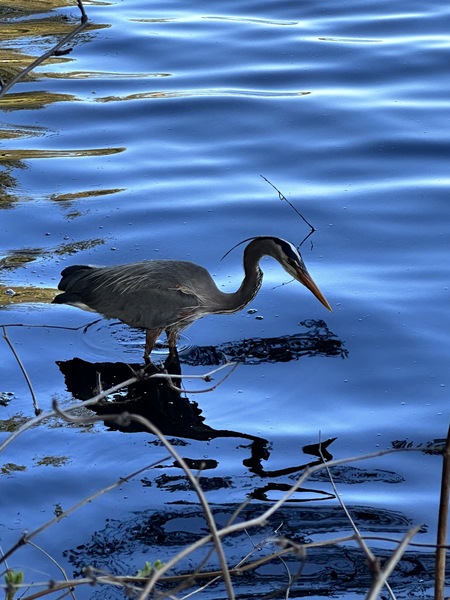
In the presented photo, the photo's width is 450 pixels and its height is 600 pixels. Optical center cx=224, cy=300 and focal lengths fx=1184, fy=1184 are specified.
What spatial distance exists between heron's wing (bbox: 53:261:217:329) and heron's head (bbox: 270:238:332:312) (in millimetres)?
463

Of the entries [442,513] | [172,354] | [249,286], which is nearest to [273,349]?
[249,286]

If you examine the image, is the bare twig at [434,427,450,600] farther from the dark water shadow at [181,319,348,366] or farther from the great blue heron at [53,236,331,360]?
the great blue heron at [53,236,331,360]

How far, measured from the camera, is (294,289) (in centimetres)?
789

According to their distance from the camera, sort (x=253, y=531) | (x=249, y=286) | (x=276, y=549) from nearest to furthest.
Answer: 1. (x=276, y=549)
2. (x=253, y=531)
3. (x=249, y=286)

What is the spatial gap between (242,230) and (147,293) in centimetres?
184

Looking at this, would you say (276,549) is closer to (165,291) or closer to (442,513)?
(165,291)

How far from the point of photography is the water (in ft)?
18.4

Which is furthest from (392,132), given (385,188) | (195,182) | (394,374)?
(394,374)

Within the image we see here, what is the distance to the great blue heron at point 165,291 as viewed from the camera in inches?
276

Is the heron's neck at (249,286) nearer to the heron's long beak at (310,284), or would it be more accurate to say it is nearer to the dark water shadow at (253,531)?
the heron's long beak at (310,284)

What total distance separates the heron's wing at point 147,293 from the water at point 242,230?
226 millimetres

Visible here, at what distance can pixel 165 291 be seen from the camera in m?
7.07

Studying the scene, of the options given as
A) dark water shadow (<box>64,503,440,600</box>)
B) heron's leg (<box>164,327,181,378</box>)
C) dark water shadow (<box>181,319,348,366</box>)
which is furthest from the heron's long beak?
dark water shadow (<box>64,503,440,600</box>)

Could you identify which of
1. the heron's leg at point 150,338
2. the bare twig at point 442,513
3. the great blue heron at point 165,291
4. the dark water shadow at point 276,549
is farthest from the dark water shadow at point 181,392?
the bare twig at point 442,513
